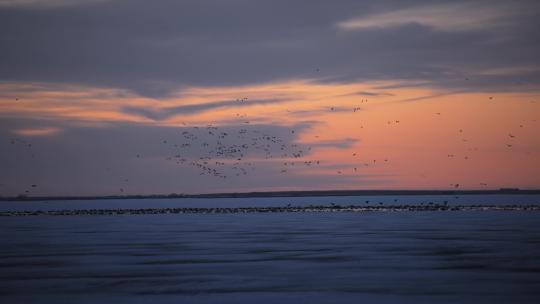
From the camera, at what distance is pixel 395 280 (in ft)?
85.9

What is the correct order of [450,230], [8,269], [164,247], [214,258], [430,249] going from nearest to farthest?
[8,269] < [214,258] < [430,249] < [164,247] < [450,230]

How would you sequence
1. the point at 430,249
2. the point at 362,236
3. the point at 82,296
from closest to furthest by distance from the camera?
1. the point at 82,296
2. the point at 430,249
3. the point at 362,236

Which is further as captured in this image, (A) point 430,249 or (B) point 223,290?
(A) point 430,249

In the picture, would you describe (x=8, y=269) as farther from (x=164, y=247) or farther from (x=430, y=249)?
(x=430, y=249)

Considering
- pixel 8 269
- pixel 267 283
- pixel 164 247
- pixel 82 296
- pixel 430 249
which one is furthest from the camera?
pixel 164 247

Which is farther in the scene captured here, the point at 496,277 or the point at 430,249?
the point at 430,249

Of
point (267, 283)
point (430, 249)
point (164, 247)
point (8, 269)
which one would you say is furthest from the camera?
point (164, 247)

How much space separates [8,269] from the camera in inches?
1161

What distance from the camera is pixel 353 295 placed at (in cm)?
2334

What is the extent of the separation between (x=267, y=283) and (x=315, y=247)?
44.1 feet

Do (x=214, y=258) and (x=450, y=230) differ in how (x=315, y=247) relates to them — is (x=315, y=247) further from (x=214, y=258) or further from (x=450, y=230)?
(x=450, y=230)

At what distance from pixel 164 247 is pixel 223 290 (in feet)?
53.6

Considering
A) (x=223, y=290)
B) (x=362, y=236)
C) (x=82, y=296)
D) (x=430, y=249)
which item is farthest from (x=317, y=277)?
(x=362, y=236)

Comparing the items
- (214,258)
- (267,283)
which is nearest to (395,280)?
(267,283)
